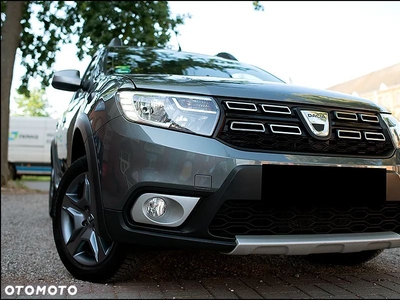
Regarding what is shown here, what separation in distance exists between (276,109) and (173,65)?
58.2 inches

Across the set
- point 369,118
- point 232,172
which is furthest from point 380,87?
point 232,172

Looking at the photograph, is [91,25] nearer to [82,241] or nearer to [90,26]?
[90,26]

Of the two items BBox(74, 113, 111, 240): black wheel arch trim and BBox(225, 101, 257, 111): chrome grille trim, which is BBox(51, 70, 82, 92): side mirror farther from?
BBox(225, 101, 257, 111): chrome grille trim

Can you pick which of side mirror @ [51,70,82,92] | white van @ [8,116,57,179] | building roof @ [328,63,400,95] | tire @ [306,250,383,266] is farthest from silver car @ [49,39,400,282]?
white van @ [8,116,57,179]

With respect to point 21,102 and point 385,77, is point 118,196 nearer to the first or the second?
point 385,77

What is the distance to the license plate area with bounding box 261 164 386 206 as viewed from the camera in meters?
2.20

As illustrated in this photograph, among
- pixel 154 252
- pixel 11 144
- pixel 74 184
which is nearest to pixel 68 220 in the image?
pixel 74 184

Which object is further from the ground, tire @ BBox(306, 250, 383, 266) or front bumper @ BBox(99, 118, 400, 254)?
front bumper @ BBox(99, 118, 400, 254)

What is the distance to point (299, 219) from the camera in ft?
7.51

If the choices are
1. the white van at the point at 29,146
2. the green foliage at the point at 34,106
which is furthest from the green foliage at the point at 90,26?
the green foliage at the point at 34,106

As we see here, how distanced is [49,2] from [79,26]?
3.92 feet

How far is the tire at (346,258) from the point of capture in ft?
10.2

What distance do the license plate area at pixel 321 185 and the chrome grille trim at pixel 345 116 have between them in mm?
291

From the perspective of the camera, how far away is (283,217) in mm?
2266
